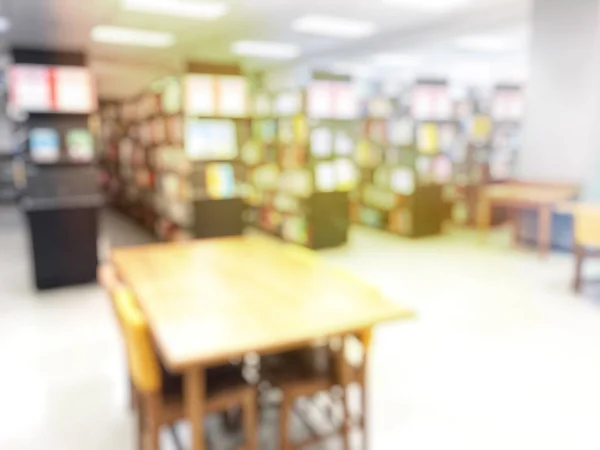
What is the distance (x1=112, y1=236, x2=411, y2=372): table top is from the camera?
1.86m

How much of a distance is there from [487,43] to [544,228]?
420 centimetres

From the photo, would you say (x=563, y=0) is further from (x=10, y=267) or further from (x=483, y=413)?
(x=10, y=267)

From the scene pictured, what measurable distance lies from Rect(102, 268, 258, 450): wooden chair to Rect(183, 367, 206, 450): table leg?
13 centimetres

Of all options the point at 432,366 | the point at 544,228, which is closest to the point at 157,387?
the point at 432,366

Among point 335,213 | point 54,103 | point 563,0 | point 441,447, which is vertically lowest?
point 441,447

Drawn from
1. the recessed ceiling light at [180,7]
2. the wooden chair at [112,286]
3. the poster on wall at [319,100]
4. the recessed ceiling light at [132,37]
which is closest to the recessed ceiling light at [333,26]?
the poster on wall at [319,100]

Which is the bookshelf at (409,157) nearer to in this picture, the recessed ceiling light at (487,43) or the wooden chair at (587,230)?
the recessed ceiling light at (487,43)

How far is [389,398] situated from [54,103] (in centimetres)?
440

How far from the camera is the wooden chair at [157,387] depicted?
6.50ft

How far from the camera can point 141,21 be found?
23.1ft

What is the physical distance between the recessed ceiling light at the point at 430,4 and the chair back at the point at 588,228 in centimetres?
322

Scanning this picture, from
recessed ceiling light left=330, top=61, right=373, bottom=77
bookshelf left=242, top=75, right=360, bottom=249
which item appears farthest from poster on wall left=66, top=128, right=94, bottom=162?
recessed ceiling light left=330, top=61, right=373, bottom=77

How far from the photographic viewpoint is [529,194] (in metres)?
6.25

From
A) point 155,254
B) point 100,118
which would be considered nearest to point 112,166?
point 100,118
